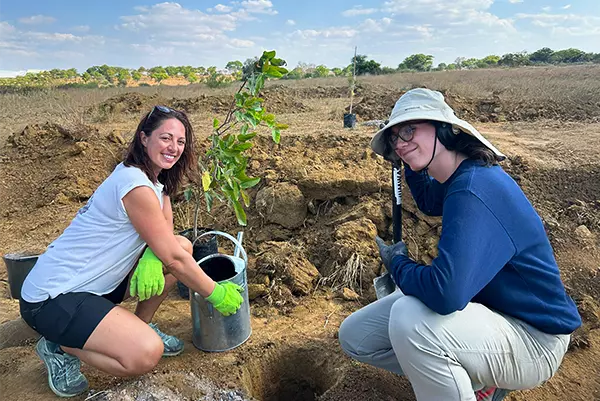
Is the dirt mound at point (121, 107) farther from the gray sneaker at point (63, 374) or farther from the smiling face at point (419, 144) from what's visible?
the smiling face at point (419, 144)

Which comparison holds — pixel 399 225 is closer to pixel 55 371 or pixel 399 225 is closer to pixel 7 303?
pixel 55 371

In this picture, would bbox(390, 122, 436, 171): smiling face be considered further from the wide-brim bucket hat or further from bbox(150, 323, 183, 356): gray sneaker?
bbox(150, 323, 183, 356): gray sneaker

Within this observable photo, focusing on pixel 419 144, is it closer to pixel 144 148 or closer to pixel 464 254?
pixel 464 254

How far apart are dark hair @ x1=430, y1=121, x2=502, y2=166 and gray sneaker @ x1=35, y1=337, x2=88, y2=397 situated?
2.01 meters

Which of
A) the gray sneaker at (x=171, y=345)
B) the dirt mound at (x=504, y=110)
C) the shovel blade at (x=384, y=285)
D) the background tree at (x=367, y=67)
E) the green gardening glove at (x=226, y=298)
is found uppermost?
the background tree at (x=367, y=67)

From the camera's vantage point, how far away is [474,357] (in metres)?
1.64

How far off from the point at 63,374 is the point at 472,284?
194 cm

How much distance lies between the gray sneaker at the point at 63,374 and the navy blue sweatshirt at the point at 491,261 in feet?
5.36

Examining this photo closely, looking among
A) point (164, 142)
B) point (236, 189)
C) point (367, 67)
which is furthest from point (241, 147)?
point (367, 67)

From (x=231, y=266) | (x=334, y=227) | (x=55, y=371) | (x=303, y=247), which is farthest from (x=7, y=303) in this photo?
(x=334, y=227)

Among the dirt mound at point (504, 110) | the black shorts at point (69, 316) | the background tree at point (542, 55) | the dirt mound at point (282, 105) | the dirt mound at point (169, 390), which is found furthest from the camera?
the background tree at point (542, 55)

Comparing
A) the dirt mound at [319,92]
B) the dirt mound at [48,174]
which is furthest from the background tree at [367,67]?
the dirt mound at [48,174]

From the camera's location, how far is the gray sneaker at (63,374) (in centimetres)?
211

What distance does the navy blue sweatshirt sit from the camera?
150 cm
